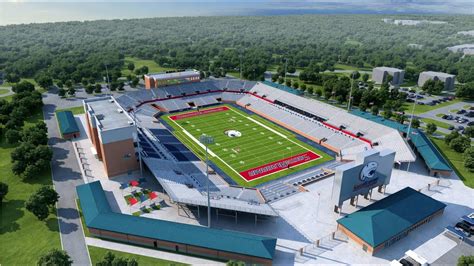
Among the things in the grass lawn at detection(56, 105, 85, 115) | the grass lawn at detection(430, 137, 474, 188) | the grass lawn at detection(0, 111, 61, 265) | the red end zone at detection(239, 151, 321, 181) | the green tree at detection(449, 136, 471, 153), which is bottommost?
the grass lawn at detection(0, 111, 61, 265)

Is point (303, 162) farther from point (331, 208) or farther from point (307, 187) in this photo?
point (331, 208)

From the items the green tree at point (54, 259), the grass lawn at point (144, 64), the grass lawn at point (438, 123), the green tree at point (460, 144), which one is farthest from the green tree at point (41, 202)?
the grass lawn at point (144, 64)

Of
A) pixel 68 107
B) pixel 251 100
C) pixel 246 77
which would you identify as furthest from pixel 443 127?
pixel 68 107

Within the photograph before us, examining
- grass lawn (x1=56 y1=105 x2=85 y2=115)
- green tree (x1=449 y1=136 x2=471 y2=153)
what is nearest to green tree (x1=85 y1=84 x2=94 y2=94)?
grass lawn (x1=56 y1=105 x2=85 y2=115)

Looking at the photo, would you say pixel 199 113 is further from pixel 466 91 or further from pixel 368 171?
pixel 466 91

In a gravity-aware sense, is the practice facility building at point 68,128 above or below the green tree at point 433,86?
below

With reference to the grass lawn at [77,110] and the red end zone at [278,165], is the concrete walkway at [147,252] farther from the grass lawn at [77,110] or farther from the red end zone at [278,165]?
the grass lawn at [77,110]

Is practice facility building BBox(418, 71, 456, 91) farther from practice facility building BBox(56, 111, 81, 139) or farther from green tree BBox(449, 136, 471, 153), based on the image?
practice facility building BBox(56, 111, 81, 139)
